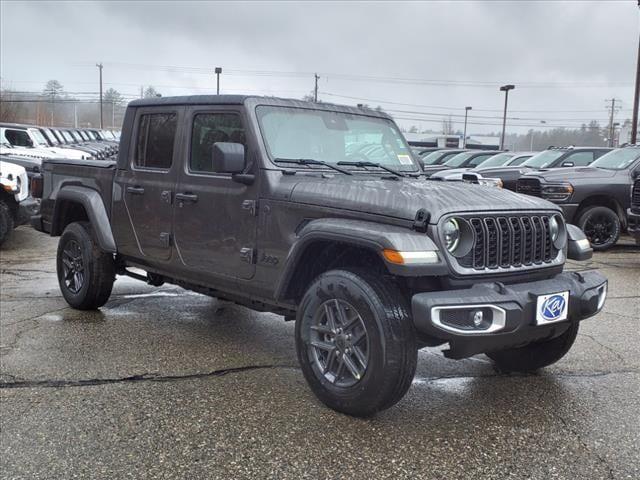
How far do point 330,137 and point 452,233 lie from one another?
150cm

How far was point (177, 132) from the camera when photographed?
495cm

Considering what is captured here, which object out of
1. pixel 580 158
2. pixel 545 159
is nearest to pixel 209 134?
pixel 580 158

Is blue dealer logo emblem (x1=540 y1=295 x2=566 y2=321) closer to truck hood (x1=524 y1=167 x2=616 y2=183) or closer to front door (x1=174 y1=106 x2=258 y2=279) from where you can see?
front door (x1=174 y1=106 x2=258 y2=279)

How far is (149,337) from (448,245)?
113 inches

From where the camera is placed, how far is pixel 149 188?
202 inches

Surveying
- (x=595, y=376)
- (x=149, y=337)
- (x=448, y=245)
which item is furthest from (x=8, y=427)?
(x=595, y=376)

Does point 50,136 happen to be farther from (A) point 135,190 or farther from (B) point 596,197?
(A) point 135,190

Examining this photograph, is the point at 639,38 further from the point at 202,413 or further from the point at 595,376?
the point at 202,413

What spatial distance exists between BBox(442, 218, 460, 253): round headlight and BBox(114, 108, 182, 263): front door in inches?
89.9

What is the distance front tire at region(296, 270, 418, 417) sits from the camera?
3.37 m

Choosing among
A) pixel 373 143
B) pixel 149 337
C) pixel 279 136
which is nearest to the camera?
pixel 279 136

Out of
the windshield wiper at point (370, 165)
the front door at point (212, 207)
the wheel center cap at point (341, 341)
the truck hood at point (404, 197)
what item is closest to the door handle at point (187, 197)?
the front door at point (212, 207)

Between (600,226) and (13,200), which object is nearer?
(13,200)

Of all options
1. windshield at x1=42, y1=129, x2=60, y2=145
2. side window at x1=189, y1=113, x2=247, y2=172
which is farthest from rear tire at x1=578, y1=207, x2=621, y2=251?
windshield at x1=42, y1=129, x2=60, y2=145
